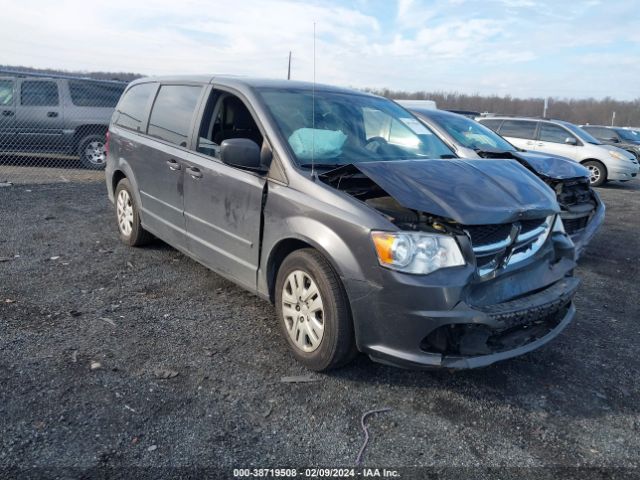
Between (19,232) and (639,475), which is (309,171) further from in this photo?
(19,232)

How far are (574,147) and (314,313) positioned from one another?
41.1ft

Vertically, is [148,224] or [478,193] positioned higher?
[478,193]

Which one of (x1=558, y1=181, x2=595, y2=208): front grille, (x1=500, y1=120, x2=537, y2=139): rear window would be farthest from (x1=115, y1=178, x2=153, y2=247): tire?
(x1=500, y1=120, x2=537, y2=139): rear window

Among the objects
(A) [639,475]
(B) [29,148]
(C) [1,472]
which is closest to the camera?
(C) [1,472]

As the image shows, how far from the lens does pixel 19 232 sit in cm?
619

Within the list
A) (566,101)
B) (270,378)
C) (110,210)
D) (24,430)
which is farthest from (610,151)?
(566,101)

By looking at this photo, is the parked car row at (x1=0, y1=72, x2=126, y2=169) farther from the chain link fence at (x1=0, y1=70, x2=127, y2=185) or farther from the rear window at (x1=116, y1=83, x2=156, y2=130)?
the rear window at (x1=116, y1=83, x2=156, y2=130)

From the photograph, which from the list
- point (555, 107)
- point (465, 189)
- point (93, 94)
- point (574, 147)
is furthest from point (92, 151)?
point (555, 107)

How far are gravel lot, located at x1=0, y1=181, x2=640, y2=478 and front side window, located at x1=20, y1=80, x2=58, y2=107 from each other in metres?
7.28

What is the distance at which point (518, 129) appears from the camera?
13.6 m

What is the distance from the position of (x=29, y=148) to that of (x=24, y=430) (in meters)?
9.78

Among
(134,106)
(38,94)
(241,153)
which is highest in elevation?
(38,94)

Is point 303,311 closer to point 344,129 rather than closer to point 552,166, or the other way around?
point 344,129

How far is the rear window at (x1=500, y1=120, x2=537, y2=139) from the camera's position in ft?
44.1
